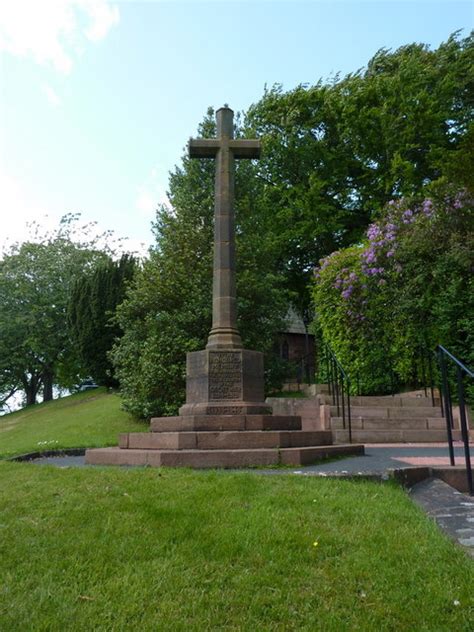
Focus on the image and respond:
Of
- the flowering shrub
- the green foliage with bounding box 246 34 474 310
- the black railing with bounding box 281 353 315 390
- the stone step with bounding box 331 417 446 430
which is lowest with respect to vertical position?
the stone step with bounding box 331 417 446 430

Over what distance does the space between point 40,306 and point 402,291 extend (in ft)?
81.2

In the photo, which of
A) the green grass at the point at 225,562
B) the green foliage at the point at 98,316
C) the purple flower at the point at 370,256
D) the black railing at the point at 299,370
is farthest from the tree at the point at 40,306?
the green grass at the point at 225,562

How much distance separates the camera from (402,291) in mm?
14953

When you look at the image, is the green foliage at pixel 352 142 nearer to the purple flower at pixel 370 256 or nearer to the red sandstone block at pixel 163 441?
the purple flower at pixel 370 256

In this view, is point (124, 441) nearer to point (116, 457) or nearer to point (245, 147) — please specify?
point (116, 457)

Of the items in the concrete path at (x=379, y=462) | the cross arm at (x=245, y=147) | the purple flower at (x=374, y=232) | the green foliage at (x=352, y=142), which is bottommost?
the concrete path at (x=379, y=462)

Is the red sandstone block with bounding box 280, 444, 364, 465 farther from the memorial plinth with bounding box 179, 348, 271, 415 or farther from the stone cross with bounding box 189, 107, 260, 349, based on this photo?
the stone cross with bounding box 189, 107, 260, 349

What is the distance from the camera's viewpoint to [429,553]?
3.30 m

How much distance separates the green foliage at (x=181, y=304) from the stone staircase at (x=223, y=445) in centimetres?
699

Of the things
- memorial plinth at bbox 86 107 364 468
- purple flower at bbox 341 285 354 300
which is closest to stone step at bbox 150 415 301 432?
memorial plinth at bbox 86 107 364 468

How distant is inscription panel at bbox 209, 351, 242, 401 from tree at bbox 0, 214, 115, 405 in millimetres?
25255

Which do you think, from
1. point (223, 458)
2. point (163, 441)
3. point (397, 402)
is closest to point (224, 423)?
point (163, 441)

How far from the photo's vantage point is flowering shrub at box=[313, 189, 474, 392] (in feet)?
42.7

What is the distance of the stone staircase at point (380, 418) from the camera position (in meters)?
10.7
